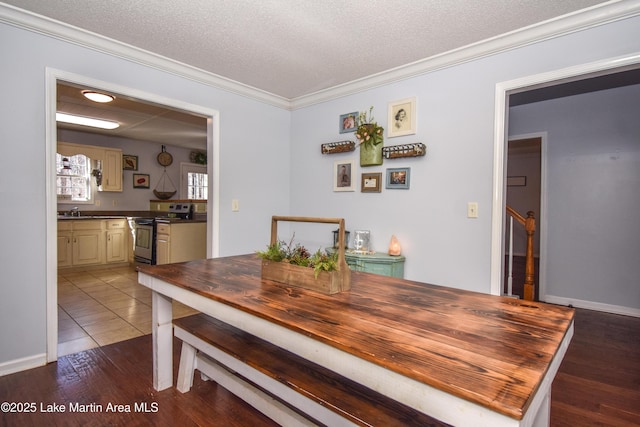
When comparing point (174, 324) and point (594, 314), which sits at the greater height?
point (174, 324)

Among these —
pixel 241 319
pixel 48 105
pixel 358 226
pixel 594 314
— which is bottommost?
pixel 594 314

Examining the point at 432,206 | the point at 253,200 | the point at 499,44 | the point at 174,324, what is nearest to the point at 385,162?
the point at 432,206

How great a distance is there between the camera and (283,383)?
1.26 metres

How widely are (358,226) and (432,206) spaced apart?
2.54ft

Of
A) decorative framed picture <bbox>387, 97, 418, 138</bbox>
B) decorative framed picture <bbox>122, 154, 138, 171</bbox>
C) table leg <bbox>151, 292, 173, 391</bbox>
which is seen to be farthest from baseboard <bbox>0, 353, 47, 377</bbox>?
decorative framed picture <bbox>122, 154, 138, 171</bbox>

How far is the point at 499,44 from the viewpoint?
235cm

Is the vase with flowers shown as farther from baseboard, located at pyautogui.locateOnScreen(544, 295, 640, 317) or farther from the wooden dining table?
baseboard, located at pyautogui.locateOnScreen(544, 295, 640, 317)

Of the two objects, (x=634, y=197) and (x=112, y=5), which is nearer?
(x=112, y=5)

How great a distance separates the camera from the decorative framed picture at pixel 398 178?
2873 millimetres

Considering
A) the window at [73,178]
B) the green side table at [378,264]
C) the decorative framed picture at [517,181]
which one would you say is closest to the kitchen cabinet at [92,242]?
the window at [73,178]

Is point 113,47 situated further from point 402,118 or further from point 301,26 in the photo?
point 402,118

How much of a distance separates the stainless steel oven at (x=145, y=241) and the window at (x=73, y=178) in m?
1.29

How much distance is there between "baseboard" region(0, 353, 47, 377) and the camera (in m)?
2.09

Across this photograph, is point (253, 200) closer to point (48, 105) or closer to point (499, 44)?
point (48, 105)
